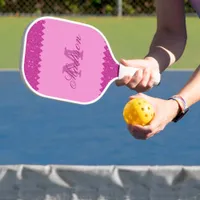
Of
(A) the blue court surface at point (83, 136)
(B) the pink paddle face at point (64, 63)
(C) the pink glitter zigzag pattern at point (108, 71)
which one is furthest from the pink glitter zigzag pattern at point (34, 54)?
(A) the blue court surface at point (83, 136)

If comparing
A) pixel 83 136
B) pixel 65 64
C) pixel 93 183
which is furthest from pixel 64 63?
pixel 83 136

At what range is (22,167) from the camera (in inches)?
129

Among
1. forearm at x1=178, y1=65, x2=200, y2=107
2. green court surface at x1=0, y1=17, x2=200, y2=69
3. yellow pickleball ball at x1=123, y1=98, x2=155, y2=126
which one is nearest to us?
yellow pickleball ball at x1=123, y1=98, x2=155, y2=126

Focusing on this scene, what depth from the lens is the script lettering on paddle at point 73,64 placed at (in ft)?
6.40

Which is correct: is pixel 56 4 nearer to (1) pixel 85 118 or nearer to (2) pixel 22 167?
(1) pixel 85 118

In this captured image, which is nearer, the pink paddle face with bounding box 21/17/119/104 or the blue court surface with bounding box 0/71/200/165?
the pink paddle face with bounding box 21/17/119/104

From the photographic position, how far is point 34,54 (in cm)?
192

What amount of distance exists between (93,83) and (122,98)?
12.4ft

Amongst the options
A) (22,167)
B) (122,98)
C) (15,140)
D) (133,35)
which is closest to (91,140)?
(15,140)

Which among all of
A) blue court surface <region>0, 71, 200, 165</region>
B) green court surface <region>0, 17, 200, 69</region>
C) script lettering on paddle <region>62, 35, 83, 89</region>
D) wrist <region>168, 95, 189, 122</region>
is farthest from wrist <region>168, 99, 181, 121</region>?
green court surface <region>0, 17, 200, 69</region>

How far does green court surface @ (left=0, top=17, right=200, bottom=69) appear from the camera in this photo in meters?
7.27

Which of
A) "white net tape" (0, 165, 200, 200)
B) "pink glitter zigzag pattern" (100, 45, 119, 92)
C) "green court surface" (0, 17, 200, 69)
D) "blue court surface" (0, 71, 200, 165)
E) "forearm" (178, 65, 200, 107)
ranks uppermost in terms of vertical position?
"forearm" (178, 65, 200, 107)

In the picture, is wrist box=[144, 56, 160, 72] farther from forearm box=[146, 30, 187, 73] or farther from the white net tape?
the white net tape

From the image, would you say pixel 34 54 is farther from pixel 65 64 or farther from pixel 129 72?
pixel 129 72
